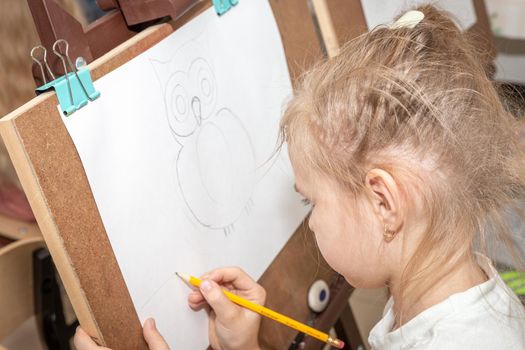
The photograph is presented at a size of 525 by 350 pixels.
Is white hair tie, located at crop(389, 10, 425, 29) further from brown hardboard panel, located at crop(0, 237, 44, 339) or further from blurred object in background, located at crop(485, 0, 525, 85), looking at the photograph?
blurred object in background, located at crop(485, 0, 525, 85)

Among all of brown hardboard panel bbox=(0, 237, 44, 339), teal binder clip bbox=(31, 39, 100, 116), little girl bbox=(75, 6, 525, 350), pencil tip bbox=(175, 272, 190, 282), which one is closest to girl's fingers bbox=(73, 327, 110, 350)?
little girl bbox=(75, 6, 525, 350)

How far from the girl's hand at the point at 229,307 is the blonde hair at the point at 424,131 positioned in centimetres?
25

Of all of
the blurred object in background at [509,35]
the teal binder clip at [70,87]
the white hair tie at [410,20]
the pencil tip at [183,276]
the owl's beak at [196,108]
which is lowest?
the blurred object in background at [509,35]

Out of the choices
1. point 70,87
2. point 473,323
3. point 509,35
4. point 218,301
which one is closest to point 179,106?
point 70,87

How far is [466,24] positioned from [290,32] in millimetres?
758

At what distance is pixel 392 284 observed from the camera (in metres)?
0.85

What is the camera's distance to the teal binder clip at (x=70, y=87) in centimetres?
70

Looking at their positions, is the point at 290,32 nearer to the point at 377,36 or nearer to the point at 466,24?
the point at 377,36

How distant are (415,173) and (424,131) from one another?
0.05m

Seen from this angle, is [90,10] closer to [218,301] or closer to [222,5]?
[222,5]

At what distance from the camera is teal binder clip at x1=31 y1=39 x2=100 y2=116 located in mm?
700

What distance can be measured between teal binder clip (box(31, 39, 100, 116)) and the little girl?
0.28 m

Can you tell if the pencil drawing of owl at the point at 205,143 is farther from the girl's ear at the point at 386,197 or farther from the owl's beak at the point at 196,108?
the girl's ear at the point at 386,197

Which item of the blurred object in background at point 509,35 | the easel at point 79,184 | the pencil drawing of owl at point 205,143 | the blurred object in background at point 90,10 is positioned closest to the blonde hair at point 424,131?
the pencil drawing of owl at point 205,143
